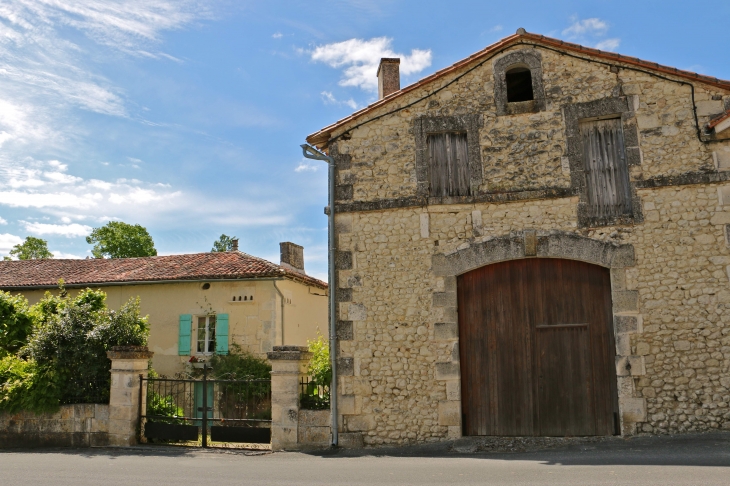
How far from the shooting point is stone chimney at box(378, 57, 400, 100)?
36.8 feet

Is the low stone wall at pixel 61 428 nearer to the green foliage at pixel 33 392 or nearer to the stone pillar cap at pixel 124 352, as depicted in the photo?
the green foliage at pixel 33 392

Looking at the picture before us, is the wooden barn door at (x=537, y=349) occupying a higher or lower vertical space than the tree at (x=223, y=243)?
lower

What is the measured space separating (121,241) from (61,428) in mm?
21552

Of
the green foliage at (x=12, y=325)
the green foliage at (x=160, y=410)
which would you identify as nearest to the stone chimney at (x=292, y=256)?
the green foliage at (x=12, y=325)

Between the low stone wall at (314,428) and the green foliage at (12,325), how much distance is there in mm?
6660

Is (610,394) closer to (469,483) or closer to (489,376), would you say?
(489,376)

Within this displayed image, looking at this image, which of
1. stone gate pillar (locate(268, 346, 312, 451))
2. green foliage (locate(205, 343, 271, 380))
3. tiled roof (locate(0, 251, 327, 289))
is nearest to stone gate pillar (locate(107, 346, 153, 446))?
stone gate pillar (locate(268, 346, 312, 451))

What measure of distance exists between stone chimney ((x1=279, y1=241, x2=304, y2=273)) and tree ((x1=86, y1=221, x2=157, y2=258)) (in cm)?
1368

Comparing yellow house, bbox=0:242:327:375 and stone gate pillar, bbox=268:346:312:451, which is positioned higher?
yellow house, bbox=0:242:327:375

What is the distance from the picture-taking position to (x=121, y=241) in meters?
29.5

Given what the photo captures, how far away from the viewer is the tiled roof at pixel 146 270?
15.5m

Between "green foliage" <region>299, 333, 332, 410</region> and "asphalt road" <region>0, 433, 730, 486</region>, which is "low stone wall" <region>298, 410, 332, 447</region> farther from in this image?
"asphalt road" <region>0, 433, 730, 486</region>

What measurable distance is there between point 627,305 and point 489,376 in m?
2.18

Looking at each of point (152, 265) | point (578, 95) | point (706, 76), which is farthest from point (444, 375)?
point (152, 265)
